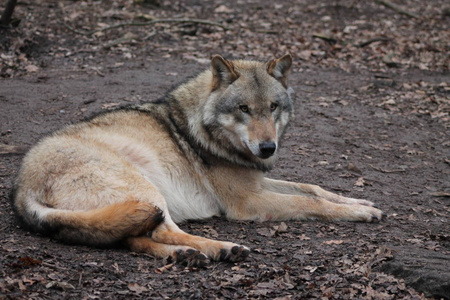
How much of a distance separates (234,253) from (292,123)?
4.48 m

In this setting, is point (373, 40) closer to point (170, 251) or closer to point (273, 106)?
point (273, 106)

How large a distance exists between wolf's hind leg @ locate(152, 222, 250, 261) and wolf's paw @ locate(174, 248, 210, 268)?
0.10 metres

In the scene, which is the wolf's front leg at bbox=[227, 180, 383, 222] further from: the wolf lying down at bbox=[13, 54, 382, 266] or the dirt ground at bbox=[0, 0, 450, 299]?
the dirt ground at bbox=[0, 0, 450, 299]

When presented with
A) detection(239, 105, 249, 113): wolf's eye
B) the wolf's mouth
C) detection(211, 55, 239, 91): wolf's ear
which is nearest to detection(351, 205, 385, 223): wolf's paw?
the wolf's mouth

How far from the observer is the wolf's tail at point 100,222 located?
3891mm

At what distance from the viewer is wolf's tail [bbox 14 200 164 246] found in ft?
12.8

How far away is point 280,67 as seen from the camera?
5.38 m

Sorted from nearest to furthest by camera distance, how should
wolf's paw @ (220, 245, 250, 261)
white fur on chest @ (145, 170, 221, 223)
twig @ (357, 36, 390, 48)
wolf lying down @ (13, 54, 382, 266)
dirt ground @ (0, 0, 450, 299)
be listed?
dirt ground @ (0, 0, 450, 299), wolf's paw @ (220, 245, 250, 261), wolf lying down @ (13, 54, 382, 266), white fur on chest @ (145, 170, 221, 223), twig @ (357, 36, 390, 48)

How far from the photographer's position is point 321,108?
893 centimetres

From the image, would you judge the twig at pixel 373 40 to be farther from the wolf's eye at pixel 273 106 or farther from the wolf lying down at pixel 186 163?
the wolf's eye at pixel 273 106

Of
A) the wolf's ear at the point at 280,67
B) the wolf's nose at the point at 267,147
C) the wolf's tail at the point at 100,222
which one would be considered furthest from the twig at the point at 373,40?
the wolf's tail at the point at 100,222

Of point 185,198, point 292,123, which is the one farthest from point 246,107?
point 292,123

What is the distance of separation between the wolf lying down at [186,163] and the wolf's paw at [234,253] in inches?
4.9

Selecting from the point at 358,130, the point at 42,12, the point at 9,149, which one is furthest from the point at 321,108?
the point at 42,12
